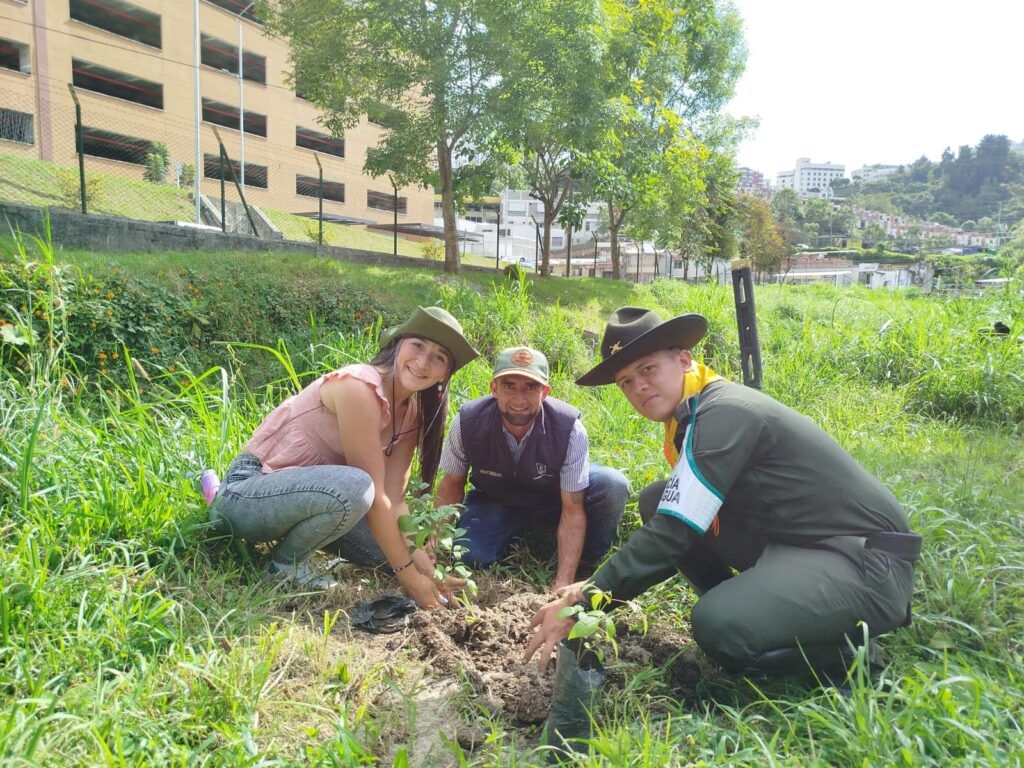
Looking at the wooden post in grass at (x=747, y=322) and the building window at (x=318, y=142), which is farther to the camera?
the building window at (x=318, y=142)

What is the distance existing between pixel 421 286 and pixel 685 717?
5.95 meters

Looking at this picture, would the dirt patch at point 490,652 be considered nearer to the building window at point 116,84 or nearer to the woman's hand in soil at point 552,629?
the woman's hand in soil at point 552,629

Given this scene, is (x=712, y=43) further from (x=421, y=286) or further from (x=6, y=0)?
(x=6, y=0)

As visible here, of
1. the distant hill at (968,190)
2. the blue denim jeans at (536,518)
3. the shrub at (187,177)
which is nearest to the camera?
the blue denim jeans at (536,518)

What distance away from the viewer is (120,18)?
2192cm

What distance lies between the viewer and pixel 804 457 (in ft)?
7.25

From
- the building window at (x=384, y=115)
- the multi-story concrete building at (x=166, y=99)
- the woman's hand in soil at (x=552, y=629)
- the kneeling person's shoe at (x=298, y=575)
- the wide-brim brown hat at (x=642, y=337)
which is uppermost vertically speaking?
the multi-story concrete building at (x=166, y=99)

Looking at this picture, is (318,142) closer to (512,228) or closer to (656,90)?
(656,90)

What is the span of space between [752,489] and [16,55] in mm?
24631

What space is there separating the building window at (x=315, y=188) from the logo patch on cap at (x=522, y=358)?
26777mm

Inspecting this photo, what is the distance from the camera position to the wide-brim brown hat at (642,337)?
2.27 metres

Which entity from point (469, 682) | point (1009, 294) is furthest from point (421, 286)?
point (1009, 294)

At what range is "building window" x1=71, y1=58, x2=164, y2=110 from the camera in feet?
68.2

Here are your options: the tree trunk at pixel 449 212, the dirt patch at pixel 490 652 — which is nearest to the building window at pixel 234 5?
the tree trunk at pixel 449 212
